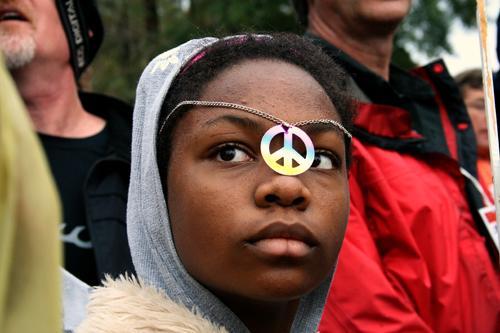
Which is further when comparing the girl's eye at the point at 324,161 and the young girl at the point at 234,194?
the girl's eye at the point at 324,161

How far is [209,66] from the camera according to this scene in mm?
1953

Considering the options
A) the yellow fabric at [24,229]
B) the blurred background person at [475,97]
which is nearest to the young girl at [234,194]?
the yellow fabric at [24,229]

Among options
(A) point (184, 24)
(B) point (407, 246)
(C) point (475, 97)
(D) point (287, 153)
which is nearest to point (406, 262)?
(B) point (407, 246)

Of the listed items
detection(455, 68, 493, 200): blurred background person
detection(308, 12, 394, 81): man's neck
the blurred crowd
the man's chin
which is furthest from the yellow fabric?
detection(455, 68, 493, 200): blurred background person

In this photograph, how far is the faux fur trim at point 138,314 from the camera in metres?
1.70

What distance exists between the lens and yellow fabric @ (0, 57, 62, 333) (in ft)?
2.65

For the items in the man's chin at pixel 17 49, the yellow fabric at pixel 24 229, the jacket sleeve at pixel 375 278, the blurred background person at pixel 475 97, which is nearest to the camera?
the yellow fabric at pixel 24 229

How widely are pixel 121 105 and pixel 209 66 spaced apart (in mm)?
1689

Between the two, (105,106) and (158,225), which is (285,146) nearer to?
(158,225)

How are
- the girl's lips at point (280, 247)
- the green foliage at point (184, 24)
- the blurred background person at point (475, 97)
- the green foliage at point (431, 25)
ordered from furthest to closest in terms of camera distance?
the green foliage at point (431, 25)
the green foliage at point (184, 24)
the blurred background person at point (475, 97)
the girl's lips at point (280, 247)

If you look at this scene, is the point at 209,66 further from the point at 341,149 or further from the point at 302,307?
the point at 302,307

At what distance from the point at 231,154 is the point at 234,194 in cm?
11

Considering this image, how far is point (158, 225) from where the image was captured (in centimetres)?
189

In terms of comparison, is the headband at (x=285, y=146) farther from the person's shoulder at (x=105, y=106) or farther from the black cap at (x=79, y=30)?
the black cap at (x=79, y=30)
